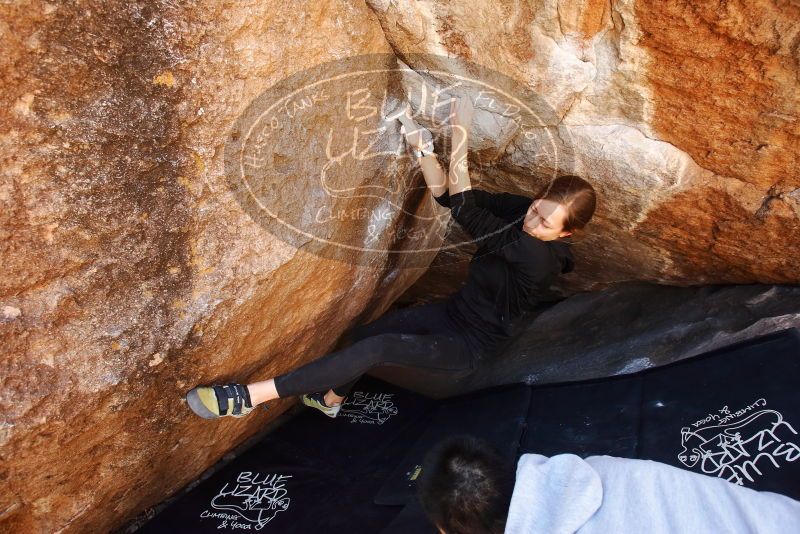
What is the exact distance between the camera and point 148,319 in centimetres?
189

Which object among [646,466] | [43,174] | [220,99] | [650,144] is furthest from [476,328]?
[43,174]

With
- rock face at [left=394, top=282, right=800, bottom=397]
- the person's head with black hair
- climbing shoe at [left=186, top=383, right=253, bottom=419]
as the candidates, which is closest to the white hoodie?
the person's head with black hair

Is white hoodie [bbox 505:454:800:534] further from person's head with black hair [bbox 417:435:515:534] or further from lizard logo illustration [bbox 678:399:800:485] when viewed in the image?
lizard logo illustration [bbox 678:399:800:485]

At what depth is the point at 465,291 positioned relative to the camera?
249 centimetres

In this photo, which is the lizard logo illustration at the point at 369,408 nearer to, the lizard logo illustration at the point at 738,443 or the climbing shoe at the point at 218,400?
the climbing shoe at the point at 218,400

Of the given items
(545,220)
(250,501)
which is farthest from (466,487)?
(250,501)

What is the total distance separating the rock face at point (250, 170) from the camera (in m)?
1.56

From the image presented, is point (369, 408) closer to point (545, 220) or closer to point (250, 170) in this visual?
point (545, 220)

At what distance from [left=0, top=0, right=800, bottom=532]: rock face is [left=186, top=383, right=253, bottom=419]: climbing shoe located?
2.1 inches

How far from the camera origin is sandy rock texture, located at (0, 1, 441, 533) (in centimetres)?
150

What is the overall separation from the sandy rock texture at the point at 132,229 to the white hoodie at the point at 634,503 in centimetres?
108

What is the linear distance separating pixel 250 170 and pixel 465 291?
998 millimetres

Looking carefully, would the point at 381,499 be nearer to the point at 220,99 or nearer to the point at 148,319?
the point at 148,319

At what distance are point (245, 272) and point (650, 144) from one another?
140cm
